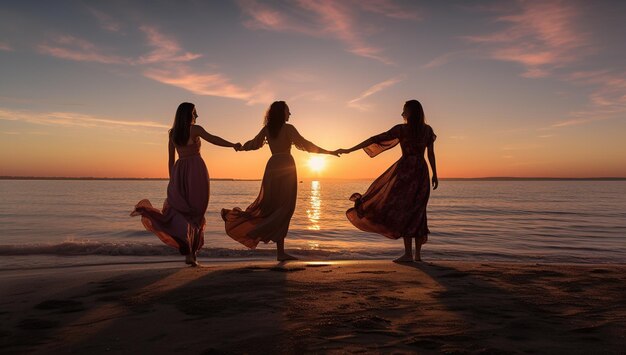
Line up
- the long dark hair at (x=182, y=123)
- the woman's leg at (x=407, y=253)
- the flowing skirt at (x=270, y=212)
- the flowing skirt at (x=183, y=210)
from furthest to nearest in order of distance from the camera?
the flowing skirt at (x=270, y=212) < the woman's leg at (x=407, y=253) < the long dark hair at (x=182, y=123) < the flowing skirt at (x=183, y=210)

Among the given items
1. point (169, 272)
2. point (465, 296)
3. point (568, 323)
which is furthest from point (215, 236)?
point (568, 323)

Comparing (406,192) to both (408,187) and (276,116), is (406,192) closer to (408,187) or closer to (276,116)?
(408,187)

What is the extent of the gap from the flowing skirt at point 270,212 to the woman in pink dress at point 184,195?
0.65 m

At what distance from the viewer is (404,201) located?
26.2 ft

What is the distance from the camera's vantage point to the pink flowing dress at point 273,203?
26.4 feet

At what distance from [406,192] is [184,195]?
374cm

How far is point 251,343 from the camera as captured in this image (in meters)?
3.27

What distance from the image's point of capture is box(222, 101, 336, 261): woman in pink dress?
317 inches

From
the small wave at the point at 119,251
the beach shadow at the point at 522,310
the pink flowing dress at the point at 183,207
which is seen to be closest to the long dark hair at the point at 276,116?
the pink flowing dress at the point at 183,207

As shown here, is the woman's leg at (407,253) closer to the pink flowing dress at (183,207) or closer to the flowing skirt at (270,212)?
the flowing skirt at (270,212)

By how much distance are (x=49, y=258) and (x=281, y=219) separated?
5810mm

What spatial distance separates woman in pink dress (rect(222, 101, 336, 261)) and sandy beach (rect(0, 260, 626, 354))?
181 centimetres

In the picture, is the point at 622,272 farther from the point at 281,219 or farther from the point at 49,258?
the point at 49,258

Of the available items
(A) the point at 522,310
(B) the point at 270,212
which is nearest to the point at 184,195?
(B) the point at 270,212
